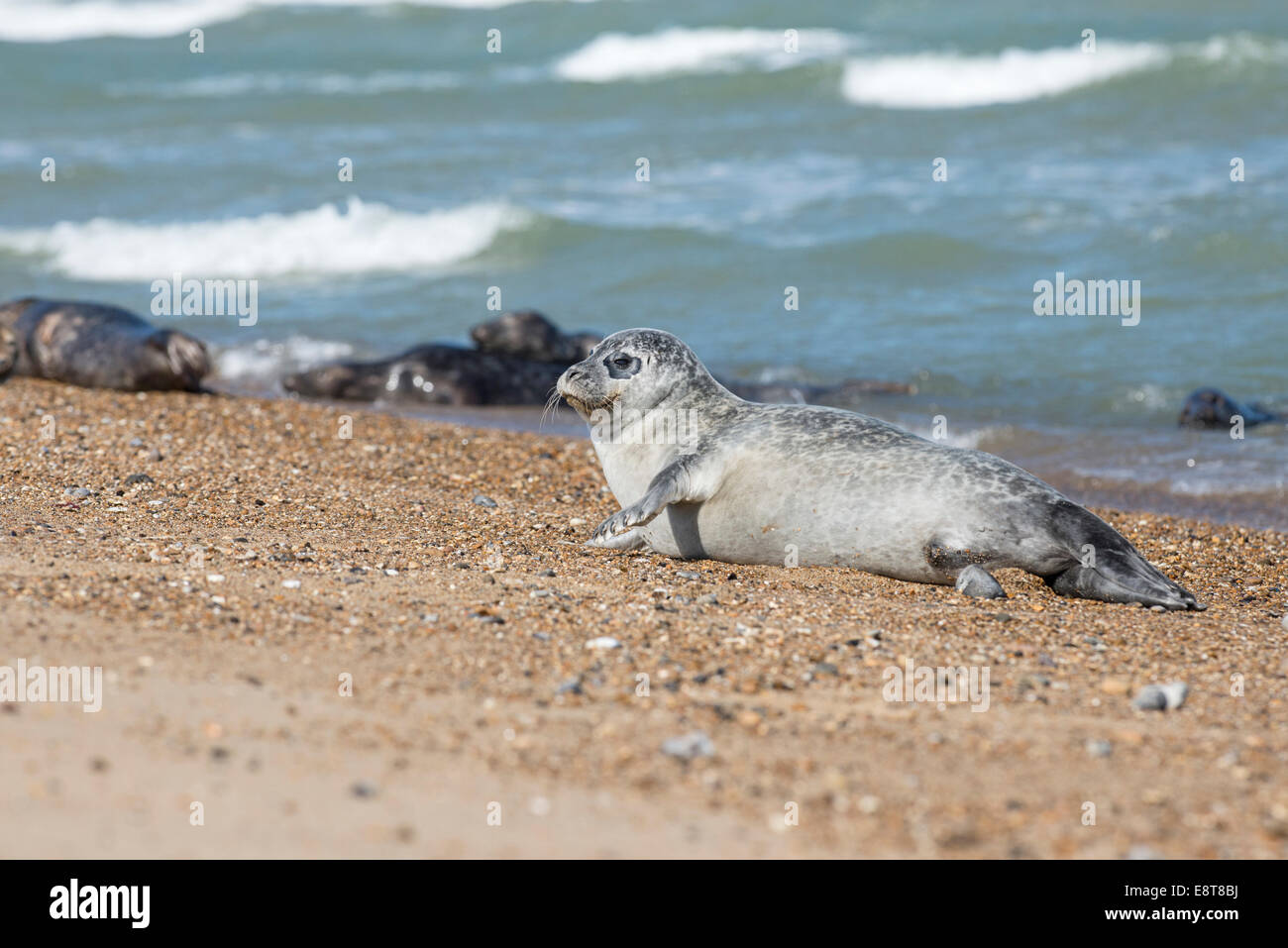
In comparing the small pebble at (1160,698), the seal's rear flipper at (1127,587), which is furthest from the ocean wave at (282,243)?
the small pebble at (1160,698)

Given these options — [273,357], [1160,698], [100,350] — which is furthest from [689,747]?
[273,357]

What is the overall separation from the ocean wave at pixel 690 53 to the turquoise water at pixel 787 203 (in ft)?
0.49

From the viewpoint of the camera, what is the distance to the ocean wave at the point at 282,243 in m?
17.0

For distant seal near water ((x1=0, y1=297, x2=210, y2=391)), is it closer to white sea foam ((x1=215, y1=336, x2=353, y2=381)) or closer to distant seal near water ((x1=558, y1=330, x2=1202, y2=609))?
white sea foam ((x1=215, y1=336, x2=353, y2=381))

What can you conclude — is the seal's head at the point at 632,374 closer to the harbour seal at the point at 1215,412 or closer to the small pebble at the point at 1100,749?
the small pebble at the point at 1100,749

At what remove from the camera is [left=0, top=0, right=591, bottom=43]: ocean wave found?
38750 mm

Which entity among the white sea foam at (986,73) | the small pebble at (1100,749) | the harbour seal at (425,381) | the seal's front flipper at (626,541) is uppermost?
the white sea foam at (986,73)

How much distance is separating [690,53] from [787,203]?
14456 mm

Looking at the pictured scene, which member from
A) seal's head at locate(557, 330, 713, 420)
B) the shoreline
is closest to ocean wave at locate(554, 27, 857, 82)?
the shoreline

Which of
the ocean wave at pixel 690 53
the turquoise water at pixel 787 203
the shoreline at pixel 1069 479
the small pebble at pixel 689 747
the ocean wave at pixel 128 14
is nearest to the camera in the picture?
the small pebble at pixel 689 747

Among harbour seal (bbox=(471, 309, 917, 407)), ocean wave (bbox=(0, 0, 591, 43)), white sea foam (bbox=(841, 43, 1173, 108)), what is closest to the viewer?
harbour seal (bbox=(471, 309, 917, 407))

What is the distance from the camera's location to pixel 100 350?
32.7ft

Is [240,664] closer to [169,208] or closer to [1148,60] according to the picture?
[169,208]

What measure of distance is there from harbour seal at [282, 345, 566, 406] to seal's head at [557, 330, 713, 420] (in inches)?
205
